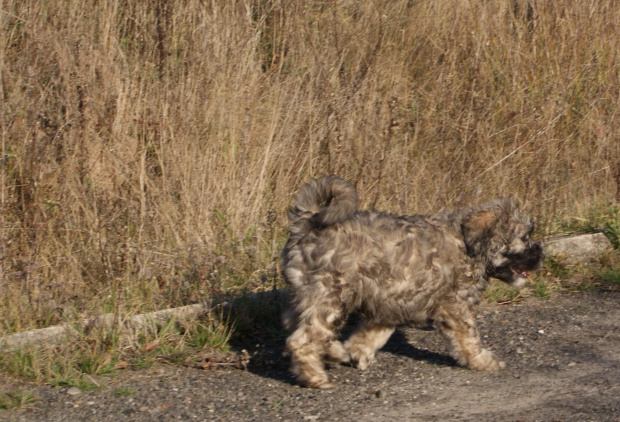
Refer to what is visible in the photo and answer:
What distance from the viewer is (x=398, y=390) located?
5.71 m

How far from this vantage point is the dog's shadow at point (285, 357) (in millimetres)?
6027

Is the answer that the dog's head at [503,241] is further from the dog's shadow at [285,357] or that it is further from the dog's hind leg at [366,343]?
the dog's hind leg at [366,343]

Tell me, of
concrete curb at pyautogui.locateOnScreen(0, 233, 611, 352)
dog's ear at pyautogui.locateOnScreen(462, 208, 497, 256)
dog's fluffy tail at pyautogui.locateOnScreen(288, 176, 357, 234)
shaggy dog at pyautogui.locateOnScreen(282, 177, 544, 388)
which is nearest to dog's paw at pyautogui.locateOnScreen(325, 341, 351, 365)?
shaggy dog at pyautogui.locateOnScreen(282, 177, 544, 388)

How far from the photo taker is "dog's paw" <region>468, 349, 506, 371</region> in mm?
6055

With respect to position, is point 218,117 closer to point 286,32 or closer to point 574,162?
point 286,32

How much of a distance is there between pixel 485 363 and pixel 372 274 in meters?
1.02

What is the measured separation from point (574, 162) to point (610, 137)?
1.74 ft

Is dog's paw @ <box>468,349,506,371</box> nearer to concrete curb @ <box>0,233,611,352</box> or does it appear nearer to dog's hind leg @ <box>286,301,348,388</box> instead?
dog's hind leg @ <box>286,301,348,388</box>

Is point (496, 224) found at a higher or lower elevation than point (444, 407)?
higher

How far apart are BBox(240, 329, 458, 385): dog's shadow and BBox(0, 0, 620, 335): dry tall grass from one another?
27.7 inches

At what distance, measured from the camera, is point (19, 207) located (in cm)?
740

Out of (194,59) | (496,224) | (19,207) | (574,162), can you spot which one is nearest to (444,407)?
(496,224)

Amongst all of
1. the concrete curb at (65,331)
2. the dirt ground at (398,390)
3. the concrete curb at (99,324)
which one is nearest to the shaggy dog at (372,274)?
the dirt ground at (398,390)

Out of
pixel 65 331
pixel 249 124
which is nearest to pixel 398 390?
pixel 65 331
